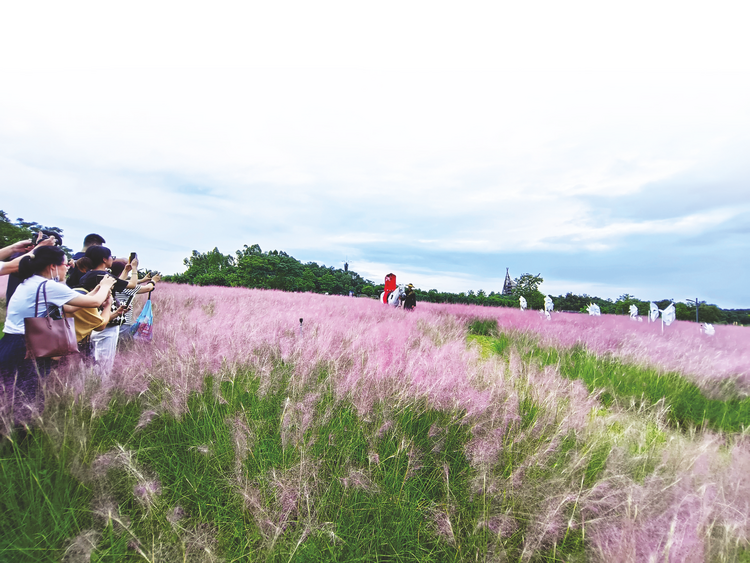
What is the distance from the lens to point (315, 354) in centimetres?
313

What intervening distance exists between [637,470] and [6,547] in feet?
11.4

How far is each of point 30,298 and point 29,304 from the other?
5 centimetres

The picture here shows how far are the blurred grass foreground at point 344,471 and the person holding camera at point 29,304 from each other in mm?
475

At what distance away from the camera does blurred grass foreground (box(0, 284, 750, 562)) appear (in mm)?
1468

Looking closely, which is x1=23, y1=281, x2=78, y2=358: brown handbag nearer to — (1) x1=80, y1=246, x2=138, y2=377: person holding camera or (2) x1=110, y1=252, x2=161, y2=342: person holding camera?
(1) x1=80, y1=246, x2=138, y2=377: person holding camera

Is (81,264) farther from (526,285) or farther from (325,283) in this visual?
(526,285)

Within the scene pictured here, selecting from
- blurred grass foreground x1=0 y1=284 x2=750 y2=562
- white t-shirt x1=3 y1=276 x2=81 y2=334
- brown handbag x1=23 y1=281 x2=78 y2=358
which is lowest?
blurred grass foreground x1=0 y1=284 x2=750 y2=562

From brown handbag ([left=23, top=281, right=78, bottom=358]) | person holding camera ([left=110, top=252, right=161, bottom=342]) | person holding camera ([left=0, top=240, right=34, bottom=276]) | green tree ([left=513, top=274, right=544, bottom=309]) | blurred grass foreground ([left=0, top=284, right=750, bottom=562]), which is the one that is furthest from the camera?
green tree ([left=513, top=274, right=544, bottom=309])

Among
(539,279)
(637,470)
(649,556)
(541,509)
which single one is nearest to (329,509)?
(541,509)

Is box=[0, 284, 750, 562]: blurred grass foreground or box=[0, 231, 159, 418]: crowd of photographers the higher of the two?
box=[0, 231, 159, 418]: crowd of photographers

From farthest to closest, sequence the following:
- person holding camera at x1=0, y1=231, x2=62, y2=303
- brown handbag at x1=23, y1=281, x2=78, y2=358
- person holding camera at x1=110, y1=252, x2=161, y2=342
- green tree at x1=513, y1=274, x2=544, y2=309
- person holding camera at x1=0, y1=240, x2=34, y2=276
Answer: green tree at x1=513, y1=274, x2=544, y2=309 → person holding camera at x1=110, y1=252, x2=161, y2=342 → person holding camera at x1=0, y1=231, x2=62, y2=303 → person holding camera at x1=0, y1=240, x2=34, y2=276 → brown handbag at x1=23, y1=281, x2=78, y2=358

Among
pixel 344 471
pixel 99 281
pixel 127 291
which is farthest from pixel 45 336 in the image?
pixel 344 471

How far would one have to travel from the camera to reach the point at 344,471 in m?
1.81

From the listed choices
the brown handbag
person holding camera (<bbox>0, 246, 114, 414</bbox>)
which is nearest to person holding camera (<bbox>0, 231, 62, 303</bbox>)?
person holding camera (<bbox>0, 246, 114, 414</bbox>)
